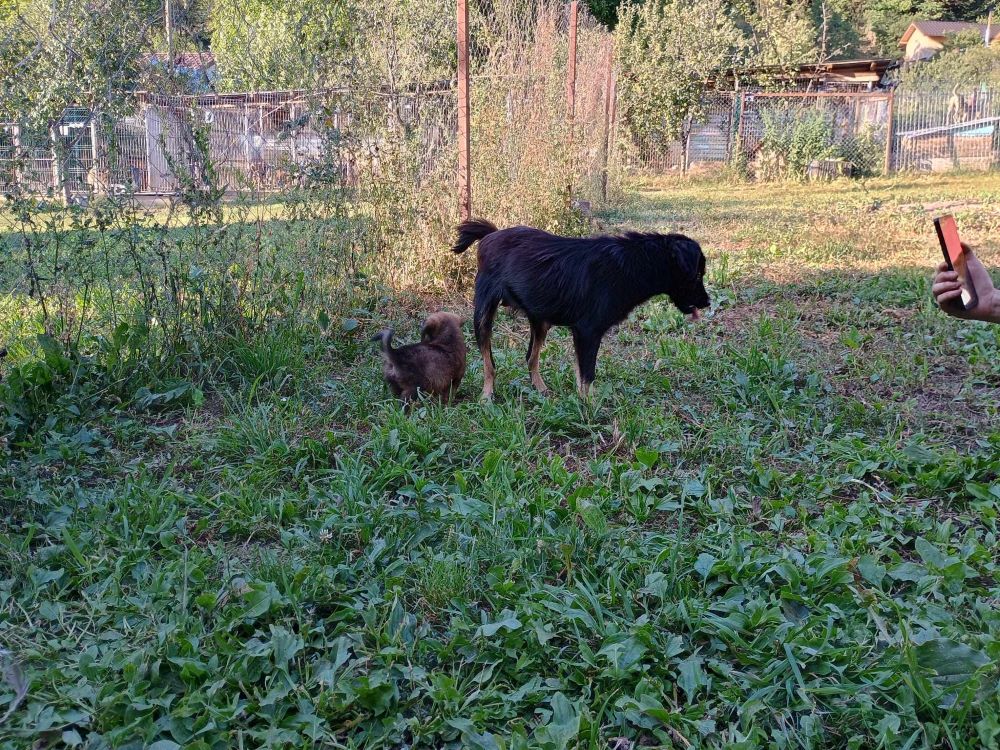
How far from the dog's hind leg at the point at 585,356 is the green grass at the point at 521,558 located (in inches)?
6.8

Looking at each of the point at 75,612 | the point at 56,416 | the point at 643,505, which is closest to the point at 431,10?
the point at 56,416

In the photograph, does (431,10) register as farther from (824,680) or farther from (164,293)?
(824,680)

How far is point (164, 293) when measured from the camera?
5375 millimetres

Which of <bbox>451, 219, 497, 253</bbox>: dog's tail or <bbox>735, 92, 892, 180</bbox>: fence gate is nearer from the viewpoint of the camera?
<bbox>451, 219, 497, 253</bbox>: dog's tail

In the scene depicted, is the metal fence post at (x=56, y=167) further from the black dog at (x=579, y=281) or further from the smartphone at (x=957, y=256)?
the smartphone at (x=957, y=256)

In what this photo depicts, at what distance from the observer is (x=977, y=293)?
2.83m

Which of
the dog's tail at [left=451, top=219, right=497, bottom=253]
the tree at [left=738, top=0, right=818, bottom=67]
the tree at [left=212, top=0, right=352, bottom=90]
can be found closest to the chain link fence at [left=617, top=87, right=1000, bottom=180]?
the tree at [left=738, top=0, right=818, bottom=67]

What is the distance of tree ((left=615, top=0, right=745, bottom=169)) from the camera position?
2391cm

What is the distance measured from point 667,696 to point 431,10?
22.3 ft

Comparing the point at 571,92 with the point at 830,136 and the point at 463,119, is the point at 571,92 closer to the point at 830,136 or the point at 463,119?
the point at 463,119

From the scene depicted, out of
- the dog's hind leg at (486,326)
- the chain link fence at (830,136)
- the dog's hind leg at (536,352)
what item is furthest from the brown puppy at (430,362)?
the chain link fence at (830,136)

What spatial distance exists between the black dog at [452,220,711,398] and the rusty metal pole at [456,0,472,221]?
2.57m

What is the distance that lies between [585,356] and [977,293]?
8.51 ft

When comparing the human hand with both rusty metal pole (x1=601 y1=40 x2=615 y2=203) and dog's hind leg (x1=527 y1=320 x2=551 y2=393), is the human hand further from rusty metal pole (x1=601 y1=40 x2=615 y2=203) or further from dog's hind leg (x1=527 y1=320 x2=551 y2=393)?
rusty metal pole (x1=601 y1=40 x2=615 y2=203)
